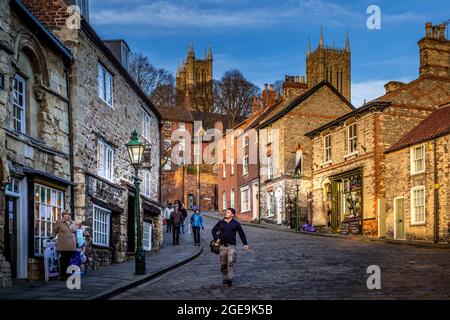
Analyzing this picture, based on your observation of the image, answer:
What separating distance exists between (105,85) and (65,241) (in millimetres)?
7347

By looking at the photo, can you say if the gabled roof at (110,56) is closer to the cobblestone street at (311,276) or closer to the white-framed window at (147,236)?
the white-framed window at (147,236)

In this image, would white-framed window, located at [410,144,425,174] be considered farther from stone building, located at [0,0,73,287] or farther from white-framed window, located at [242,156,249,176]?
white-framed window, located at [242,156,249,176]

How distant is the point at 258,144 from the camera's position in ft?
162

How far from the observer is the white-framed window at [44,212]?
51.6ft

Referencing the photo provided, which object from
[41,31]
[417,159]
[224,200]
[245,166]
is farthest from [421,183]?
[224,200]

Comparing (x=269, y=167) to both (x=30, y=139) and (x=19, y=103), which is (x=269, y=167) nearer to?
(x=19, y=103)

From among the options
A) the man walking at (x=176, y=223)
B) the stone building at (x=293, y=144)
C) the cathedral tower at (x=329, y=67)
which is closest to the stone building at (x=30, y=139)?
the man walking at (x=176, y=223)

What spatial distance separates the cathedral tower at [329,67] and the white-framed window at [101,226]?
3516 inches

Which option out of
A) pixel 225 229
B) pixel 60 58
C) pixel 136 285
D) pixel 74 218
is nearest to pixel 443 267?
pixel 225 229

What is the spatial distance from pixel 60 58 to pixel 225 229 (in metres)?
6.87

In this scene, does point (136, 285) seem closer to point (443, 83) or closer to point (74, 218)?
point (74, 218)

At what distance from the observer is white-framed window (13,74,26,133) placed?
1551 centimetres

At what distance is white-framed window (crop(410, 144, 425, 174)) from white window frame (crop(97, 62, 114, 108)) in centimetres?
1567
